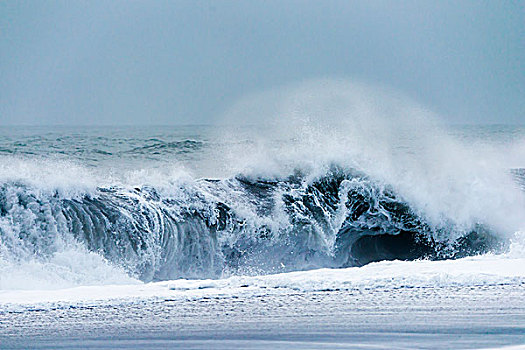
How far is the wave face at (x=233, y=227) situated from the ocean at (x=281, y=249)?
24 mm

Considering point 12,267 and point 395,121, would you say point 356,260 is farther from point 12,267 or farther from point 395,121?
point 395,121

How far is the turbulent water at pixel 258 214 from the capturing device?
817cm

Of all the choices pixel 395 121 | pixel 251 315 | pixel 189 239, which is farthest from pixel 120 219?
pixel 395 121

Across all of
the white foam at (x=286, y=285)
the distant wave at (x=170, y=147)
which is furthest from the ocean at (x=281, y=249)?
the distant wave at (x=170, y=147)

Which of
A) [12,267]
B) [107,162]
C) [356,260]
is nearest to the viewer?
[12,267]

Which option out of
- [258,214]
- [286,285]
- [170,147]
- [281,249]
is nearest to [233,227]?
[258,214]

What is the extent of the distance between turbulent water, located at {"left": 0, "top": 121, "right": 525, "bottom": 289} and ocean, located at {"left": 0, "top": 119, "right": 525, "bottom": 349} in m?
0.03

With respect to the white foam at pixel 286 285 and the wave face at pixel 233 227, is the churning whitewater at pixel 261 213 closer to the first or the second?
the wave face at pixel 233 227

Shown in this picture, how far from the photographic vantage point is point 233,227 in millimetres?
9625

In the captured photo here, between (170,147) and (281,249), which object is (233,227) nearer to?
(281,249)

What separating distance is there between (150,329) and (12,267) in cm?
369

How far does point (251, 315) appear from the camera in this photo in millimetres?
4637

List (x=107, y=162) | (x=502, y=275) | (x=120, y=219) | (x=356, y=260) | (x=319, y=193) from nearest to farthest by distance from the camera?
(x=502, y=275) → (x=120, y=219) → (x=356, y=260) → (x=319, y=193) → (x=107, y=162)

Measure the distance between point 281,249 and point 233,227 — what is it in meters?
0.80
